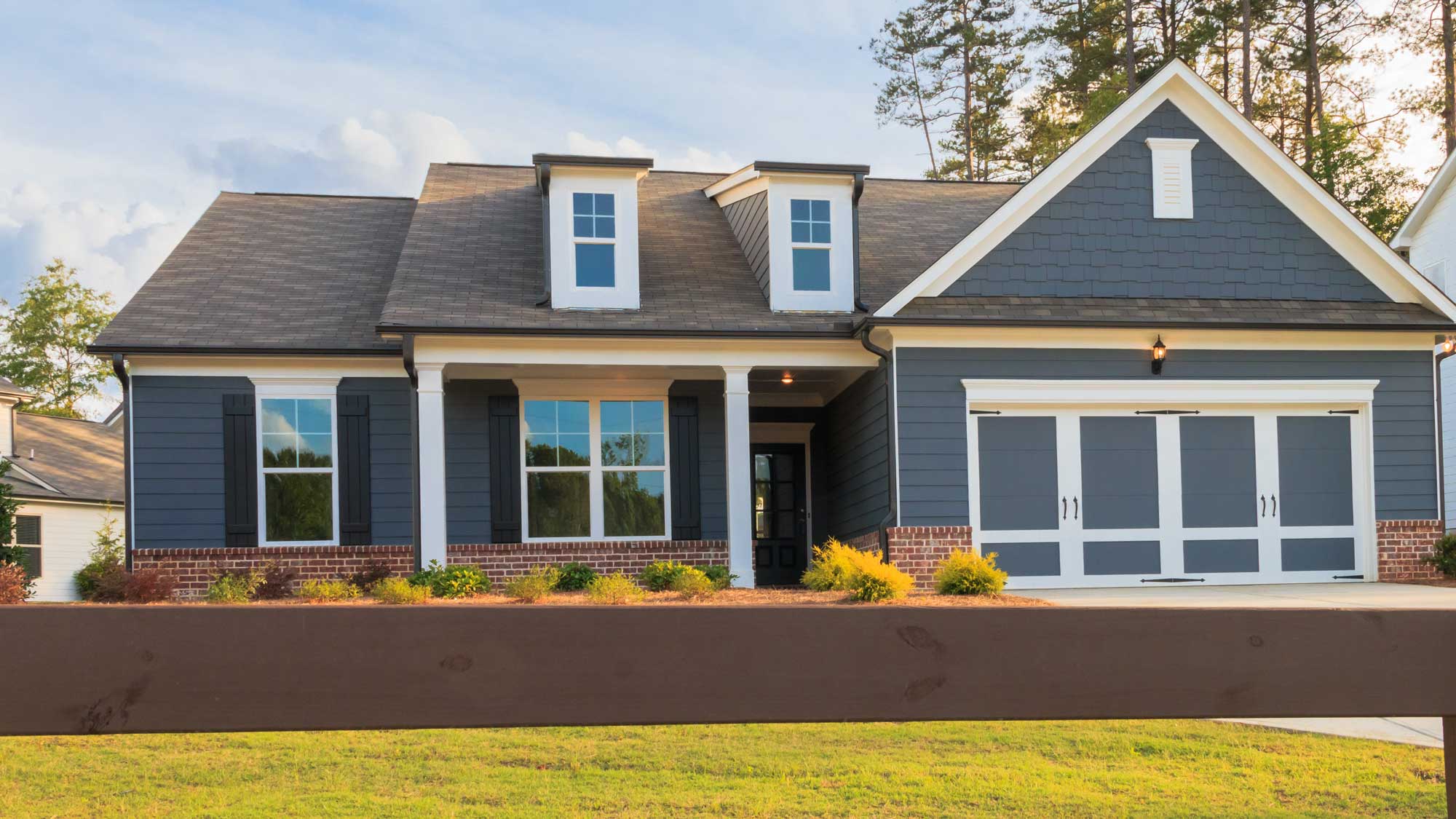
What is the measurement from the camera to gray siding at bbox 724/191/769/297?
563 inches

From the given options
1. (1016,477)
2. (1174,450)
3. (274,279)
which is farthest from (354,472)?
(1174,450)

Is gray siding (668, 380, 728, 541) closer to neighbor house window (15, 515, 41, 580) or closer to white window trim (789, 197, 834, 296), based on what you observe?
white window trim (789, 197, 834, 296)

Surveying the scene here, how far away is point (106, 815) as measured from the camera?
5004 mm

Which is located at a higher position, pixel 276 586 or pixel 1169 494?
pixel 1169 494

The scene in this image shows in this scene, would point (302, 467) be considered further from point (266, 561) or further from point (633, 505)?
point (633, 505)

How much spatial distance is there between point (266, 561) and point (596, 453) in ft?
12.3

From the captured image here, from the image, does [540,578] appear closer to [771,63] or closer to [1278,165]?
[1278,165]

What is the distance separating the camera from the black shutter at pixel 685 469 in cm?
1408

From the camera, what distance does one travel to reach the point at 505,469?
13.8 m

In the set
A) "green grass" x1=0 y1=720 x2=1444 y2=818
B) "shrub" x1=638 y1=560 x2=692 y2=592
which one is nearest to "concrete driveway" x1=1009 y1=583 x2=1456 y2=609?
"shrub" x1=638 y1=560 x2=692 y2=592

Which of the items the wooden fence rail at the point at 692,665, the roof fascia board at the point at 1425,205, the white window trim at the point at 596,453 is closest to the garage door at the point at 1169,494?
the white window trim at the point at 596,453

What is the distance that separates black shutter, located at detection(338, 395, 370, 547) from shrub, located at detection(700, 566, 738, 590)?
3.90 meters

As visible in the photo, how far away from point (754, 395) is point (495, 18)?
266 inches

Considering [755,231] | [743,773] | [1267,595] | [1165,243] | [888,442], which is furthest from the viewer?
[755,231]
